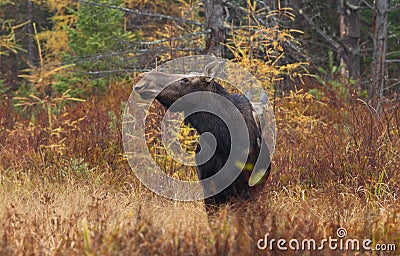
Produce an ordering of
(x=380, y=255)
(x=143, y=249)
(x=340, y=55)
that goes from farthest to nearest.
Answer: (x=340, y=55) → (x=380, y=255) → (x=143, y=249)

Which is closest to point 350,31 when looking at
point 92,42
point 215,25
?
point 215,25

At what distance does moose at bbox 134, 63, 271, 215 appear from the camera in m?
4.12

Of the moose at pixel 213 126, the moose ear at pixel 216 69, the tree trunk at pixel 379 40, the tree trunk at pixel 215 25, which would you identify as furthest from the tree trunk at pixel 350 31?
the moose at pixel 213 126

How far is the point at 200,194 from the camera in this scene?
5023mm

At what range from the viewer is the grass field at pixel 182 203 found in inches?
128

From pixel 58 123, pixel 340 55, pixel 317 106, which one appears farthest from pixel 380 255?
pixel 340 55

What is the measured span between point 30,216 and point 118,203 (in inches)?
34.8

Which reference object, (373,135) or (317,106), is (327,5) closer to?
(317,106)

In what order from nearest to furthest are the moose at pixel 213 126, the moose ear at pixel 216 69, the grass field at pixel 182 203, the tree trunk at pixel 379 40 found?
the grass field at pixel 182 203
the moose at pixel 213 126
the moose ear at pixel 216 69
the tree trunk at pixel 379 40

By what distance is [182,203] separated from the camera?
5000 mm

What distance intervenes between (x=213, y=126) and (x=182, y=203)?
1169mm

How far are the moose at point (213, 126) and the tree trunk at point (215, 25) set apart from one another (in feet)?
11.8

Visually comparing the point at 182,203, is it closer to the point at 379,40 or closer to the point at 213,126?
the point at 213,126

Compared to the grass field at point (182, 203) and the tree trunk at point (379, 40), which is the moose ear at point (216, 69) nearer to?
the grass field at point (182, 203)
